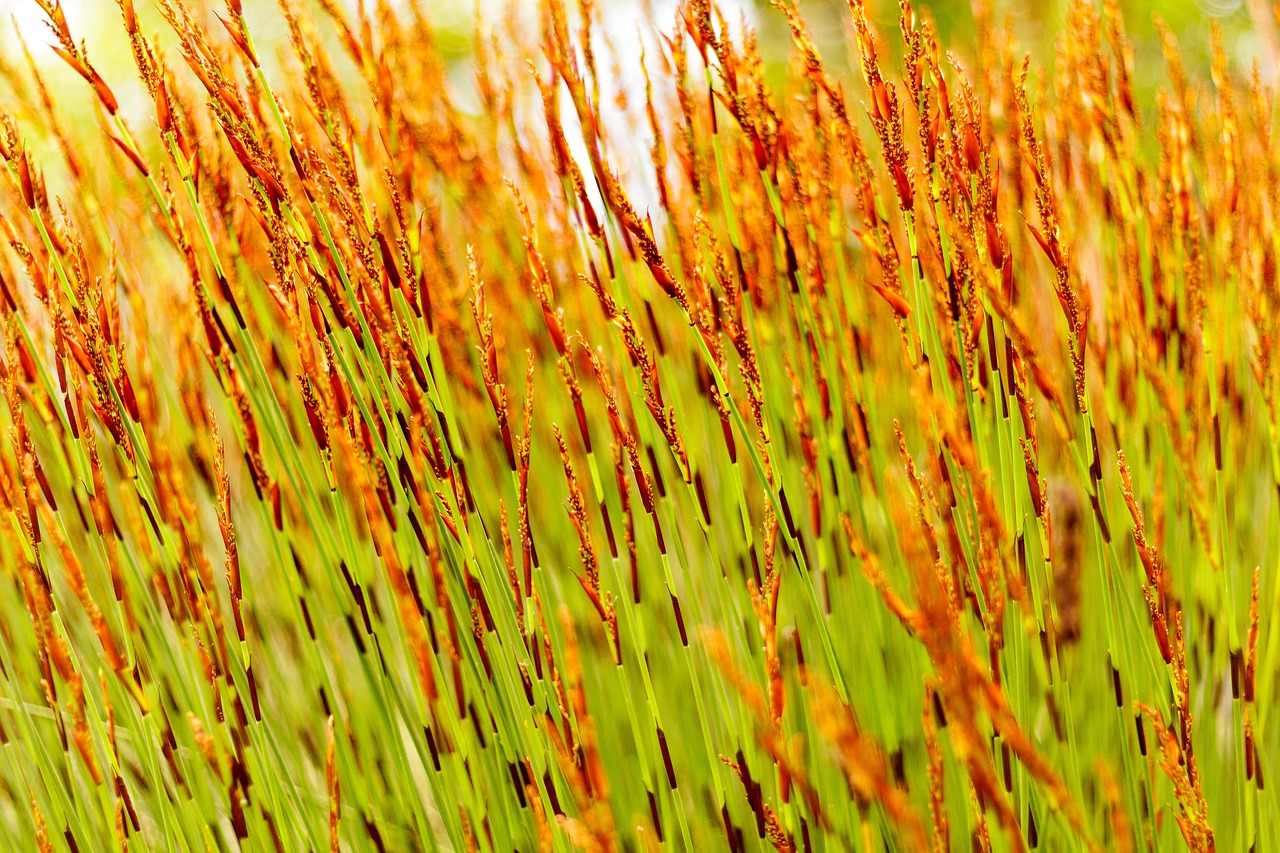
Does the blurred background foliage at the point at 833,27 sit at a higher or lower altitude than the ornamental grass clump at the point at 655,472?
higher

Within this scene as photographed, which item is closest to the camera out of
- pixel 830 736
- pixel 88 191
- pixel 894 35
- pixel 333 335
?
pixel 830 736

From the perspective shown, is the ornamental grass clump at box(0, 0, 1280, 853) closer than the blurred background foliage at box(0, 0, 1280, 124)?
Yes

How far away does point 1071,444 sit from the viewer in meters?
0.81

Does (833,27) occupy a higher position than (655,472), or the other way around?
(833,27)

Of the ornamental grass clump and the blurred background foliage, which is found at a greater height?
the blurred background foliage

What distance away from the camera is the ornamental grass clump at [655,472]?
79 cm

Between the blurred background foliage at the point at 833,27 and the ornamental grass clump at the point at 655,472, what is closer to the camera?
the ornamental grass clump at the point at 655,472

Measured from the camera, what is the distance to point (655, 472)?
104 centimetres

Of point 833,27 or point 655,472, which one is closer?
point 655,472

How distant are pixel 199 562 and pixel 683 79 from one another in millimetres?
625

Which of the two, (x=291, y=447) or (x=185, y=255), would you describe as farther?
(x=291, y=447)

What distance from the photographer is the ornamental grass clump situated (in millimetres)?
790

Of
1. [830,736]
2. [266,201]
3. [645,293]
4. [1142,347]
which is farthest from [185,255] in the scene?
[1142,347]

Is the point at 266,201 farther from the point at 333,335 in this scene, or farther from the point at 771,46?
the point at 771,46
